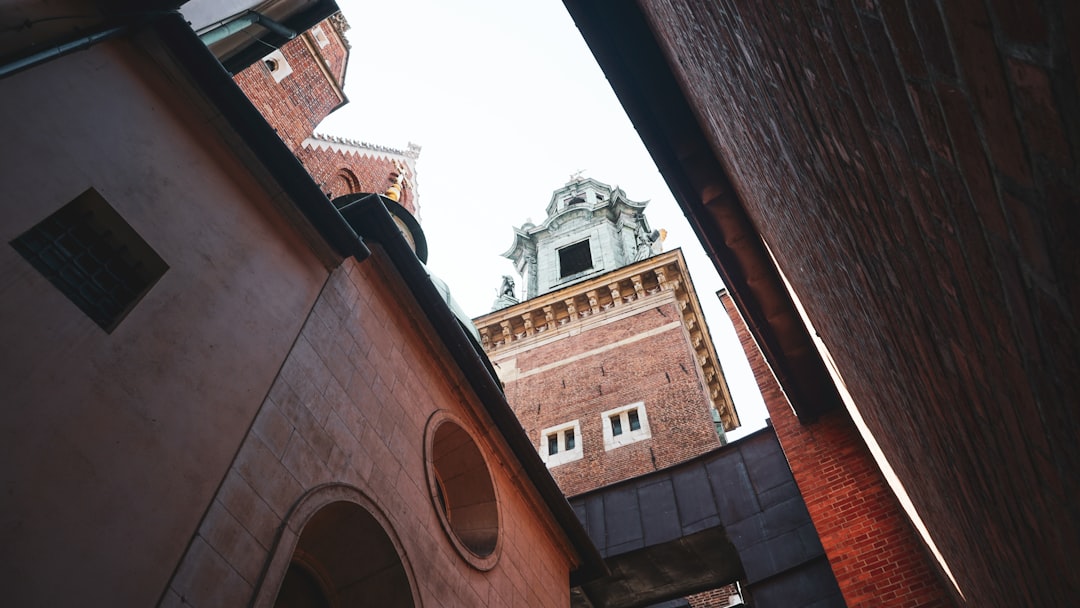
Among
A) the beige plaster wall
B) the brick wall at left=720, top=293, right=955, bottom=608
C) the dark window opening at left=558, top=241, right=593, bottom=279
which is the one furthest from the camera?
the dark window opening at left=558, top=241, right=593, bottom=279

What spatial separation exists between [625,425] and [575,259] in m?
14.2

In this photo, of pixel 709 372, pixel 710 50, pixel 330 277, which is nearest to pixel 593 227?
pixel 709 372

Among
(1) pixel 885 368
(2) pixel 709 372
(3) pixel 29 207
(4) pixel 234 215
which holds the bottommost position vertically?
(1) pixel 885 368

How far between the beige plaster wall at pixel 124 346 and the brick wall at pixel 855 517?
25.6ft

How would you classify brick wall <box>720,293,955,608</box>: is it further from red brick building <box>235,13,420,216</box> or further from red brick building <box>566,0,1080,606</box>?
red brick building <box>235,13,420,216</box>

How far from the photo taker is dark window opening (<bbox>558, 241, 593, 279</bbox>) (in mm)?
32062

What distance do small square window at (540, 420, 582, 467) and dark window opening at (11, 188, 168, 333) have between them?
651 inches

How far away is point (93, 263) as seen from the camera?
422 cm

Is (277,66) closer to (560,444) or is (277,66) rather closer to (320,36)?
(320,36)

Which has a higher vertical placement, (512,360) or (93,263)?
(512,360)

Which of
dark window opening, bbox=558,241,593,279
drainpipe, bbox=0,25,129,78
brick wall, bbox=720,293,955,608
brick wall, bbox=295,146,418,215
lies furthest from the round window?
dark window opening, bbox=558,241,593,279

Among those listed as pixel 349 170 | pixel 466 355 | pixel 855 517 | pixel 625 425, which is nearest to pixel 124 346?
pixel 466 355

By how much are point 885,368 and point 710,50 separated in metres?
2.19

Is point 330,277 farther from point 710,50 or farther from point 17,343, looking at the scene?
point 710,50
